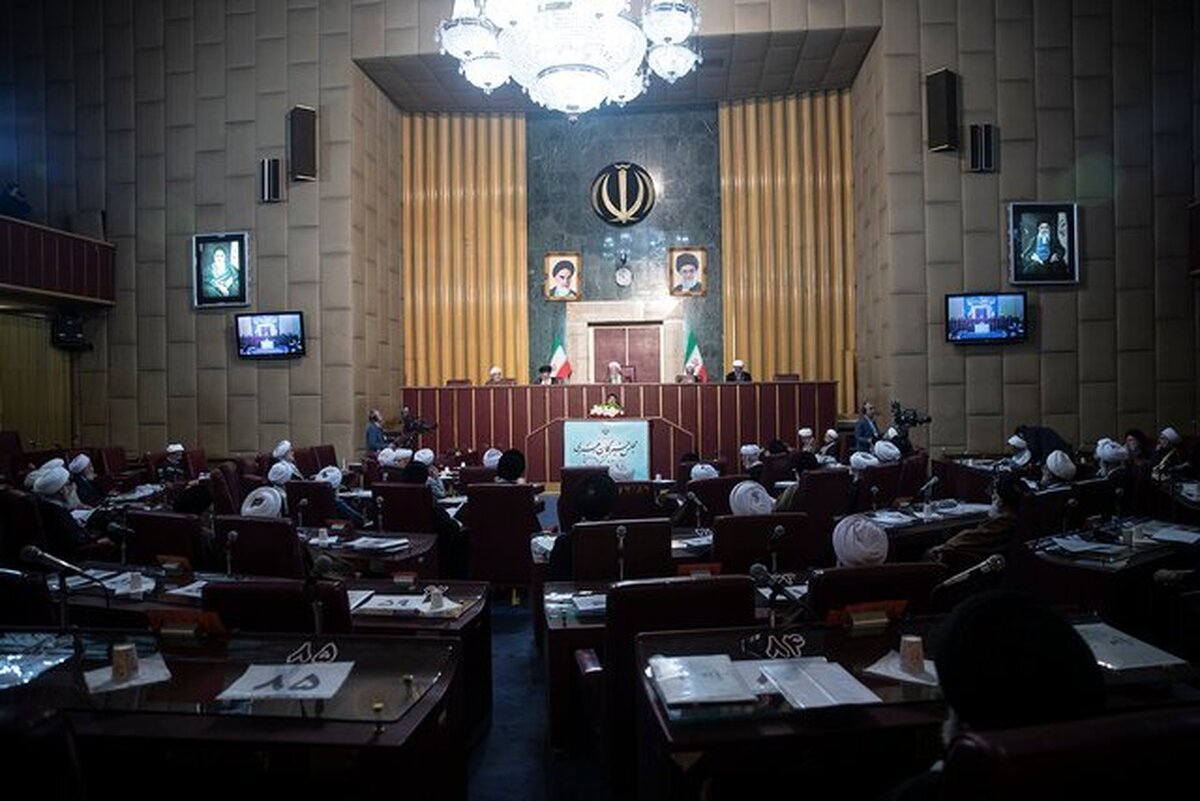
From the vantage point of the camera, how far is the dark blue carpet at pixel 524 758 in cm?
314

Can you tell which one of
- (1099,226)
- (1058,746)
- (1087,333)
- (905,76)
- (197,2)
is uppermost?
(197,2)

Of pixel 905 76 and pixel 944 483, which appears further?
pixel 905 76

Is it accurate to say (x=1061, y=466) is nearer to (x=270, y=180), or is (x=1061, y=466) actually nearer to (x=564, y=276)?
(x=564, y=276)

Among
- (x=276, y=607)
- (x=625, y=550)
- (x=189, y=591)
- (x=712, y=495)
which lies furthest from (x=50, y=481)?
(x=712, y=495)

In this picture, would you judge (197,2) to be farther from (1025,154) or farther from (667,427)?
(1025,154)

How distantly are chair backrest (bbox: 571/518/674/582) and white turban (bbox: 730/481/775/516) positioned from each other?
1.02 meters

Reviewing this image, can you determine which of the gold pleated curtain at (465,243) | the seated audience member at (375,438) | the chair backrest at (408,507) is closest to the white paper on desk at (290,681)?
the chair backrest at (408,507)

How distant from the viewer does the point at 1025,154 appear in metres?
11.9

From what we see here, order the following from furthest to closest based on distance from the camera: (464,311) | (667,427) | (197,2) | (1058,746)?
(464,311) → (197,2) → (667,427) → (1058,746)

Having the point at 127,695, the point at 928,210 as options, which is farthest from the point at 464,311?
the point at 127,695

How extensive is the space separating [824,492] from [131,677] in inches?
198

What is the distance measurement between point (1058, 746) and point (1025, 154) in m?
13.0

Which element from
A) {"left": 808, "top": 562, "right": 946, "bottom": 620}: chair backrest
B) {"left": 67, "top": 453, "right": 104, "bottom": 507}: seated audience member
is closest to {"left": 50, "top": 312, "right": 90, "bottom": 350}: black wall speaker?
{"left": 67, "top": 453, "right": 104, "bottom": 507}: seated audience member

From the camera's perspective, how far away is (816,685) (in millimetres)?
2021
